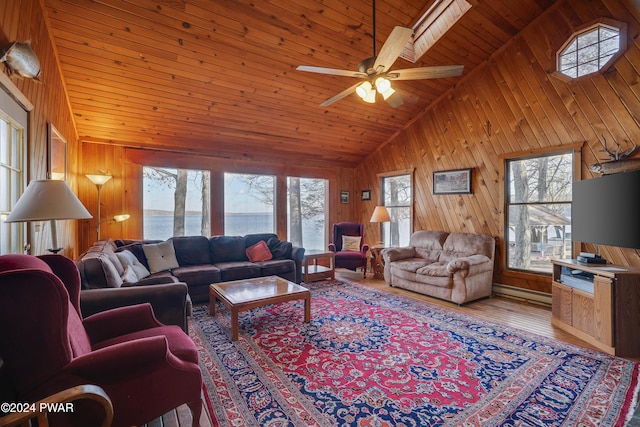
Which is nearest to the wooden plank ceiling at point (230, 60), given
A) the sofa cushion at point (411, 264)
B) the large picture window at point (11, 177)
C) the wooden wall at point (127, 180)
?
the wooden wall at point (127, 180)

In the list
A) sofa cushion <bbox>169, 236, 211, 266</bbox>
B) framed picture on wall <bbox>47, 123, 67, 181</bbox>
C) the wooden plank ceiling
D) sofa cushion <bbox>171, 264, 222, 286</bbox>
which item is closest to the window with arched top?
the wooden plank ceiling

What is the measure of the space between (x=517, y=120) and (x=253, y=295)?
4281 mm

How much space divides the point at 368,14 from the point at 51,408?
4176 millimetres

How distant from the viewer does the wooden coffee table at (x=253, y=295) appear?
111 inches

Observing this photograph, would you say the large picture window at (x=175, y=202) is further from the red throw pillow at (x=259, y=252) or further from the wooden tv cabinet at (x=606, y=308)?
the wooden tv cabinet at (x=606, y=308)

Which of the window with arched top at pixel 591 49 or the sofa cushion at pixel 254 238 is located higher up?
the window with arched top at pixel 591 49

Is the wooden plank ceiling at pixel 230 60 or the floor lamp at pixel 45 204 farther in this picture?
the wooden plank ceiling at pixel 230 60

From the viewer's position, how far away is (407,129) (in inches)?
226

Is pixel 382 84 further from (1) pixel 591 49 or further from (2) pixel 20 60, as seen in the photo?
(1) pixel 591 49

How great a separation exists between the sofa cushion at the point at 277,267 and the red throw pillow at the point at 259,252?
0.11 meters

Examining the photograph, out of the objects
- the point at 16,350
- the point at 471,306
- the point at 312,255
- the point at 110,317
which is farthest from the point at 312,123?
the point at 16,350

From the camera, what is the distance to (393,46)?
7.16 feet

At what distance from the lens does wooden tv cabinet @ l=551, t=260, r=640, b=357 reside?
252 centimetres

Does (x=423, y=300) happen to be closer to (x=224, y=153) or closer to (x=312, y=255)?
(x=312, y=255)
